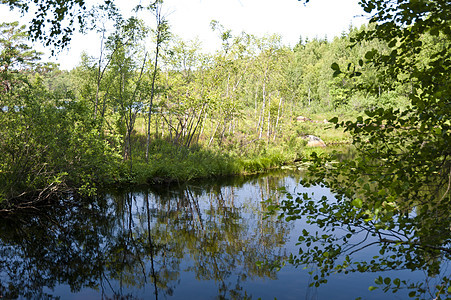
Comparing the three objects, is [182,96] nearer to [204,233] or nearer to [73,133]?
[73,133]

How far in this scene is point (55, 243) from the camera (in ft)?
30.0

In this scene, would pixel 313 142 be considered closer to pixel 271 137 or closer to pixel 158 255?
pixel 271 137

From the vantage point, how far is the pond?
6.80 metres

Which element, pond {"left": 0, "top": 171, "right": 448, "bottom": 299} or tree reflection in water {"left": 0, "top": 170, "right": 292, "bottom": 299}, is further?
tree reflection in water {"left": 0, "top": 170, "right": 292, "bottom": 299}

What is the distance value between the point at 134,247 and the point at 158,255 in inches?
33.7

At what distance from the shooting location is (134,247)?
9023mm

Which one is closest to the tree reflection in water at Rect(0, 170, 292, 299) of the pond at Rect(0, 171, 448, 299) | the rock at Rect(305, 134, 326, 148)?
the pond at Rect(0, 171, 448, 299)

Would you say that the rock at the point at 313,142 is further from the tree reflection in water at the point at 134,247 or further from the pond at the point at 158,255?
the pond at the point at 158,255

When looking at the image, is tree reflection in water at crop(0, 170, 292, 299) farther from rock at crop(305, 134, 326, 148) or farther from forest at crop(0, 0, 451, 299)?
rock at crop(305, 134, 326, 148)

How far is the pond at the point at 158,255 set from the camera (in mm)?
6805

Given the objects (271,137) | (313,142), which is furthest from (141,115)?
(313,142)

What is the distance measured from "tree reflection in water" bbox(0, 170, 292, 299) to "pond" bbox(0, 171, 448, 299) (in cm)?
2

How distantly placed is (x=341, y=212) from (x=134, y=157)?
17.2 m

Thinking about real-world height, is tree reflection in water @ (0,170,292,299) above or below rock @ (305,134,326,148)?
below
